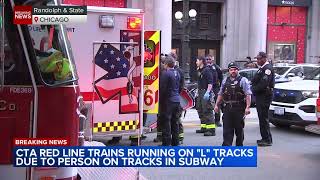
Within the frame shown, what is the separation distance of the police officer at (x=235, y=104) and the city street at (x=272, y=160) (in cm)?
65

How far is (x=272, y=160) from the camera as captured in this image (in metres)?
9.12

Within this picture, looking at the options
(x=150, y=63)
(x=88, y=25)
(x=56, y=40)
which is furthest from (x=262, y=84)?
(x=56, y=40)

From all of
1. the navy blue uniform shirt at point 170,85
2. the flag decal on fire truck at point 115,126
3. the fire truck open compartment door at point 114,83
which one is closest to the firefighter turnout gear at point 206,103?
the navy blue uniform shirt at point 170,85

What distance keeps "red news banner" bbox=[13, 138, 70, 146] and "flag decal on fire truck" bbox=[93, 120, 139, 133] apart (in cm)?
495

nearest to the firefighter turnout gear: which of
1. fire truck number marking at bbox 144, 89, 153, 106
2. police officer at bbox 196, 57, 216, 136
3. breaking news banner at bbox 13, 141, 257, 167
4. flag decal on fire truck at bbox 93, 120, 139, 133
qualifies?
police officer at bbox 196, 57, 216, 136

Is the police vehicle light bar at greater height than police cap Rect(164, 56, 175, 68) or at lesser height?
greater

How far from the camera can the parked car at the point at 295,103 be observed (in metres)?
11.9

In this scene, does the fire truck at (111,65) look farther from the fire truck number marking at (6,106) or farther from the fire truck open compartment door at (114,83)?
the fire truck number marking at (6,106)

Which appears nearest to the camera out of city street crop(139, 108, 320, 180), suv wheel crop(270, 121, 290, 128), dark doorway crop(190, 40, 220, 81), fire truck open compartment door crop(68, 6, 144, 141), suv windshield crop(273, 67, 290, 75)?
city street crop(139, 108, 320, 180)

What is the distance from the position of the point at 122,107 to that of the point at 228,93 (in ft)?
5.77

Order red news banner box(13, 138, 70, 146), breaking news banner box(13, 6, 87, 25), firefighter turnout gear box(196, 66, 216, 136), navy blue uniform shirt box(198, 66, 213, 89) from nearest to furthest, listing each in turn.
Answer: breaking news banner box(13, 6, 87, 25) → red news banner box(13, 138, 70, 146) → firefighter turnout gear box(196, 66, 216, 136) → navy blue uniform shirt box(198, 66, 213, 89)

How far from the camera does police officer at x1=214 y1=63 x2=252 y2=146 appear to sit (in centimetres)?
902

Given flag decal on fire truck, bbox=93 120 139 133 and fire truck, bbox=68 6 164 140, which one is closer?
fire truck, bbox=68 6 164 140

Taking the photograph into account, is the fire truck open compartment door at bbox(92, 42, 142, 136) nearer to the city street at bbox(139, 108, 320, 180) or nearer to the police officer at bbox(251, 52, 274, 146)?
the city street at bbox(139, 108, 320, 180)
